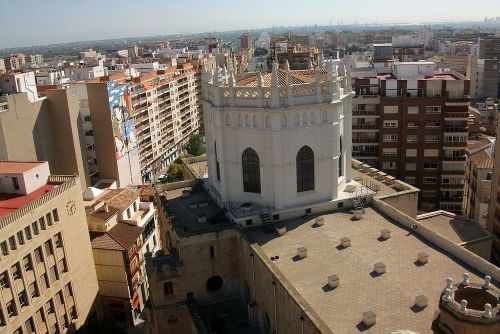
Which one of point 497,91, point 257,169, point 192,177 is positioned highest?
point 257,169

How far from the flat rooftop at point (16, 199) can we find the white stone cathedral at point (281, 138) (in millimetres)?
19882

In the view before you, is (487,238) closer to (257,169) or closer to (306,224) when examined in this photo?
(306,224)

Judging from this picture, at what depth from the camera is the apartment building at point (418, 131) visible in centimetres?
6731

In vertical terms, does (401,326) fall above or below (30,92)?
below

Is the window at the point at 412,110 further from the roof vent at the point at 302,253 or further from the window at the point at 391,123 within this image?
the roof vent at the point at 302,253

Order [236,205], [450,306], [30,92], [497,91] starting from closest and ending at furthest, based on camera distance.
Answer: [450,306] → [236,205] → [30,92] → [497,91]

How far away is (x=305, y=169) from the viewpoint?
39.2m

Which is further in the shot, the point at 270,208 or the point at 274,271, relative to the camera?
the point at 270,208

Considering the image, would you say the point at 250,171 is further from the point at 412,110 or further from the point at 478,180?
the point at 478,180

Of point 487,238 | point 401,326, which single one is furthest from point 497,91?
point 401,326

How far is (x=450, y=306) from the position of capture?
21.0m

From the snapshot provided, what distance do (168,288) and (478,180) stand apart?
1891 inches

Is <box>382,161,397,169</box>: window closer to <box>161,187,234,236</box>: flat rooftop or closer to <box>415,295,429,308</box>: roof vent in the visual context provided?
<box>161,187,234,236</box>: flat rooftop

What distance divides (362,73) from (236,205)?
167 ft
